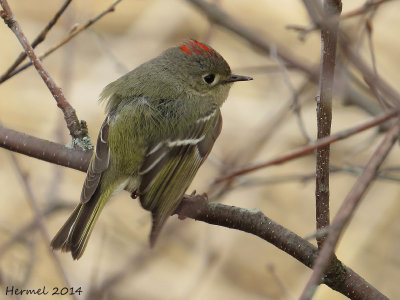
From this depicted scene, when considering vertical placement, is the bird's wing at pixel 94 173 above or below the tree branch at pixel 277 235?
above

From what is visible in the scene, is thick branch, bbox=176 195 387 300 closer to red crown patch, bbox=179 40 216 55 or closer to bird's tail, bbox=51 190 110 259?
bird's tail, bbox=51 190 110 259

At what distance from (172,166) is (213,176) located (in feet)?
7.34

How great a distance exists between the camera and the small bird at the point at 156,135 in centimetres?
226

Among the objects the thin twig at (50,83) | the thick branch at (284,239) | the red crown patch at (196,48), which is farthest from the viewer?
the red crown patch at (196,48)

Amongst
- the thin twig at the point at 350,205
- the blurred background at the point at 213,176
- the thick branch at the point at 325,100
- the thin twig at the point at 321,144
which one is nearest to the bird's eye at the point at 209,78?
the blurred background at the point at 213,176

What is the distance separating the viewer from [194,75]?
282cm

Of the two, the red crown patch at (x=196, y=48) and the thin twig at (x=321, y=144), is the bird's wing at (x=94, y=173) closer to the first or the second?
the red crown patch at (x=196, y=48)

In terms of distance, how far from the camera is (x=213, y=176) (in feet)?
15.3

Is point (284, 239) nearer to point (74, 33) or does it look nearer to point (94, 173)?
point (94, 173)

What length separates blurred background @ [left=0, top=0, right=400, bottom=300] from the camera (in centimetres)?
436

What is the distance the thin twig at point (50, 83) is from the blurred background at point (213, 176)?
176cm

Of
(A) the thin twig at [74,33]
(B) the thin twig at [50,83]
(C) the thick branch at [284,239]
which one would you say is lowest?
(C) the thick branch at [284,239]

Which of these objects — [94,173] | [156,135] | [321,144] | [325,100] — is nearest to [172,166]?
[156,135]

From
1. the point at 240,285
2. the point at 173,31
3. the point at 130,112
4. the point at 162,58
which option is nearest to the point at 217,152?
the point at 240,285
